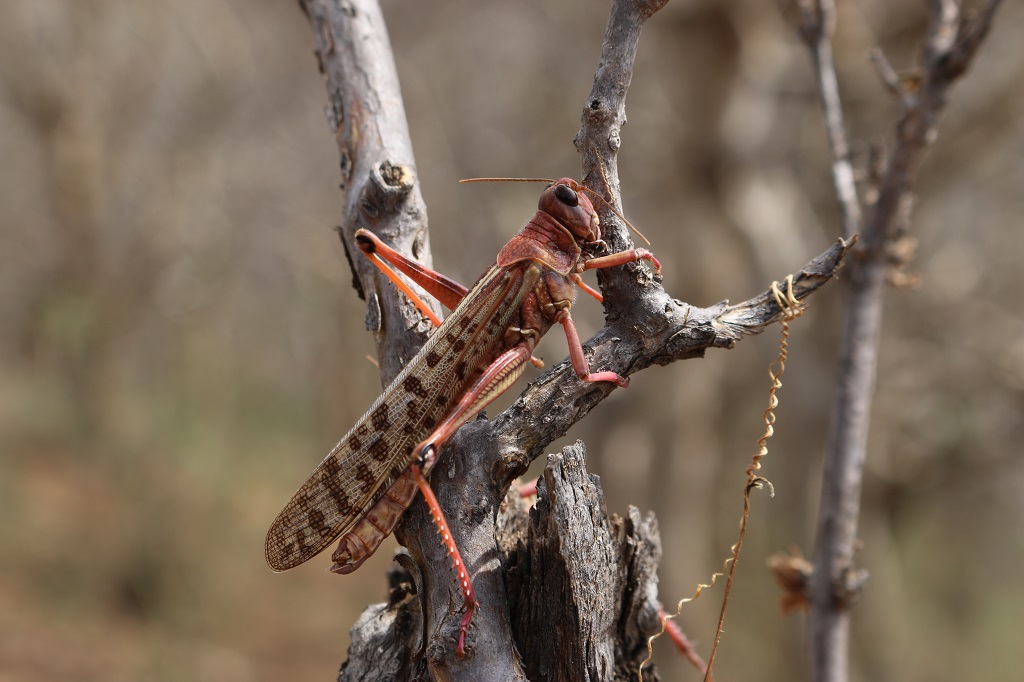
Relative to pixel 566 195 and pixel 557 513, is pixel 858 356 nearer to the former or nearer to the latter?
pixel 566 195

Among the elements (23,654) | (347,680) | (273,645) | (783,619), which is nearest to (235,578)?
(273,645)

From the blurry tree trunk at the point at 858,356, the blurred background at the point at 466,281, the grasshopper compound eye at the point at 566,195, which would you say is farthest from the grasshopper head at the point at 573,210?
the blurred background at the point at 466,281

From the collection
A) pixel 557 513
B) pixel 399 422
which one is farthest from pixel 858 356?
pixel 399 422

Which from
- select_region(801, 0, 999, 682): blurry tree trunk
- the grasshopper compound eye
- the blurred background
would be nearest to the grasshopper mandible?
the grasshopper compound eye

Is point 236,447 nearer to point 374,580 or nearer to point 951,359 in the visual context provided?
point 374,580

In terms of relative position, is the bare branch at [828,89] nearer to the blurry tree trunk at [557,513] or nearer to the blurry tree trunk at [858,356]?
the blurry tree trunk at [858,356]

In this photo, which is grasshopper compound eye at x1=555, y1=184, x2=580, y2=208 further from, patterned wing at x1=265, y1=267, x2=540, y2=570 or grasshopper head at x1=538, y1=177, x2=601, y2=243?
patterned wing at x1=265, y1=267, x2=540, y2=570

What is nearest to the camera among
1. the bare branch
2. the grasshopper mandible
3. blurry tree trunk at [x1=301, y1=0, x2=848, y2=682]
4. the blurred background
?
blurry tree trunk at [x1=301, y1=0, x2=848, y2=682]
